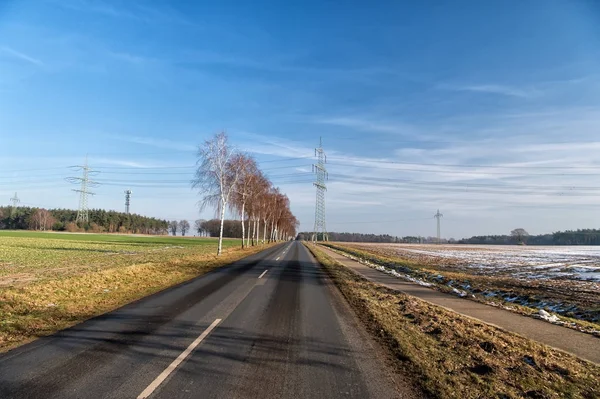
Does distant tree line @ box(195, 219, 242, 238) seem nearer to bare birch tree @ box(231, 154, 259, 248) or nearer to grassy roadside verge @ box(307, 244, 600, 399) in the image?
bare birch tree @ box(231, 154, 259, 248)

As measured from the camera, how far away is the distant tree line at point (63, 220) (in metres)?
138

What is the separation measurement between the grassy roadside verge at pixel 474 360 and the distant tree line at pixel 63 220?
14692cm

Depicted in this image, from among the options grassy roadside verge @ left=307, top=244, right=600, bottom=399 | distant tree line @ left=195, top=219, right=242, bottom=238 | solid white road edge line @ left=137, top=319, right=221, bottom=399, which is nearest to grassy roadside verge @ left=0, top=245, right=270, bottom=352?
solid white road edge line @ left=137, top=319, right=221, bottom=399

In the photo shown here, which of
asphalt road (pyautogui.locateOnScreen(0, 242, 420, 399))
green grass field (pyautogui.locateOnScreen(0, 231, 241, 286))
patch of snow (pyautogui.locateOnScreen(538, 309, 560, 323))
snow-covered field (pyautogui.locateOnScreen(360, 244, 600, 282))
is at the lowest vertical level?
green grass field (pyautogui.locateOnScreen(0, 231, 241, 286))

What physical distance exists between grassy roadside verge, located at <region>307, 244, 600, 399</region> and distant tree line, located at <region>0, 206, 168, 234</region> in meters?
147

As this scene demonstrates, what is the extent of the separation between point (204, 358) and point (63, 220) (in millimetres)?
171596

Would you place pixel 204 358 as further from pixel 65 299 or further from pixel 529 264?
pixel 529 264

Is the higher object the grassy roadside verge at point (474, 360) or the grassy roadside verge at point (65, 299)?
the grassy roadside verge at point (474, 360)

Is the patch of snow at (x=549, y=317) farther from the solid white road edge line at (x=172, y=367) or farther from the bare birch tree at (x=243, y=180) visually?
the bare birch tree at (x=243, y=180)

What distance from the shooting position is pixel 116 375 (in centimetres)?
493

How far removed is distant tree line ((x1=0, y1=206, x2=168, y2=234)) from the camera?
138 meters

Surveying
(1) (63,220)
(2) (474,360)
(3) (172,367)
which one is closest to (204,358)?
(3) (172,367)

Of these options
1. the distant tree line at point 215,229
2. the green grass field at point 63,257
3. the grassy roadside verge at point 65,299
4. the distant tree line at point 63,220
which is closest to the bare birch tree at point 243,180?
the green grass field at point 63,257

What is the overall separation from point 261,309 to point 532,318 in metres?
7.07
